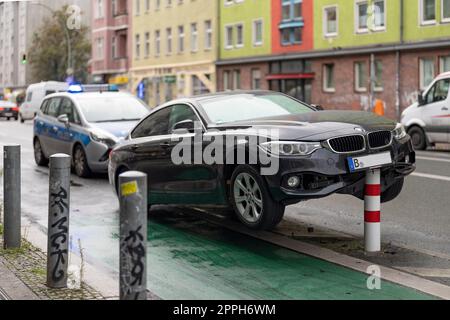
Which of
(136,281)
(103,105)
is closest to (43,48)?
(103,105)

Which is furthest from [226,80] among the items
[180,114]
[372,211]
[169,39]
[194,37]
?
[372,211]

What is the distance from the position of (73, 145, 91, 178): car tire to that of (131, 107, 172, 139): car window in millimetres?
4438

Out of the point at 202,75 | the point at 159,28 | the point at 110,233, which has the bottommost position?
the point at 110,233

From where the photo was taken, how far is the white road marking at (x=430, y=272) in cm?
624

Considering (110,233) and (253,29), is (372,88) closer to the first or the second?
(253,29)

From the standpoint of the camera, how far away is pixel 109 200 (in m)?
11.1

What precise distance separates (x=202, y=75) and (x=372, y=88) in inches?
693

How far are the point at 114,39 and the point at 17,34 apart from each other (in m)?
35.1

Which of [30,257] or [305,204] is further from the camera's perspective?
[305,204]

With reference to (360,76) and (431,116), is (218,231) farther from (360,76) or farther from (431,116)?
(360,76)

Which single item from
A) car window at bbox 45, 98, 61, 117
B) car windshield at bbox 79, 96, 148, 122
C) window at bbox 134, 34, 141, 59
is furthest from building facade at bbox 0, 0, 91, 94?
car windshield at bbox 79, 96, 148, 122

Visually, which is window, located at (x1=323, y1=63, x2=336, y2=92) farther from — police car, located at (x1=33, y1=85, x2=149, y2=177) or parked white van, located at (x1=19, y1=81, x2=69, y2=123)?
police car, located at (x1=33, y1=85, x2=149, y2=177)

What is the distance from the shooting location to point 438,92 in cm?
2003

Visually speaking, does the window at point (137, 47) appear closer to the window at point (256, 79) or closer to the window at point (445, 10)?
the window at point (256, 79)
